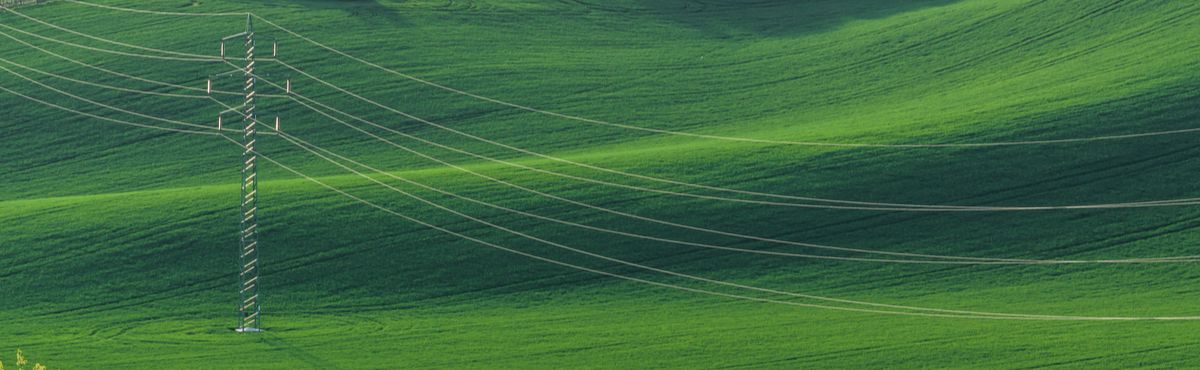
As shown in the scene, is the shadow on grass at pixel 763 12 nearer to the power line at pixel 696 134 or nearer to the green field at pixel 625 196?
the green field at pixel 625 196

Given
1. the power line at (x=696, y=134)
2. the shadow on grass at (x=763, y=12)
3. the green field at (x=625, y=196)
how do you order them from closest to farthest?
1. the green field at (x=625, y=196)
2. the power line at (x=696, y=134)
3. the shadow on grass at (x=763, y=12)

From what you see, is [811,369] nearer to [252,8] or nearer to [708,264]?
[708,264]

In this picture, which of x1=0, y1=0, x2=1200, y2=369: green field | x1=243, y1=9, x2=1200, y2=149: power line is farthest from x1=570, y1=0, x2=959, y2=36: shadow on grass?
x1=243, y1=9, x2=1200, y2=149: power line

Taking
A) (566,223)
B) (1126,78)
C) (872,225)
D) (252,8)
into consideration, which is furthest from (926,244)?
(252,8)

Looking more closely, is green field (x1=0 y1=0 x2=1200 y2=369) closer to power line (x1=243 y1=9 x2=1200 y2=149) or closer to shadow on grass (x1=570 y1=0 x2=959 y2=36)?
power line (x1=243 y1=9 x2=1200 y2=149)

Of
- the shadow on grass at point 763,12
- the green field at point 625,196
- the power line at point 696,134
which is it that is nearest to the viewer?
the green field at point 625,196

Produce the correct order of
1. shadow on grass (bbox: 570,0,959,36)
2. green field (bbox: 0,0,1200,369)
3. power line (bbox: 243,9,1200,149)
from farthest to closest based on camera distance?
shadow on grass (bbox: 570,0,959,36) < power line (bbox: 243,9,1200,149) < green field (bbox: 0,0,1200,369)

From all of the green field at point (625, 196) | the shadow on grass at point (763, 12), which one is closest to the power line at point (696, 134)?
the green field at point (625, 196)

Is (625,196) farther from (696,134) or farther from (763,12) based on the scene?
(763,12)
